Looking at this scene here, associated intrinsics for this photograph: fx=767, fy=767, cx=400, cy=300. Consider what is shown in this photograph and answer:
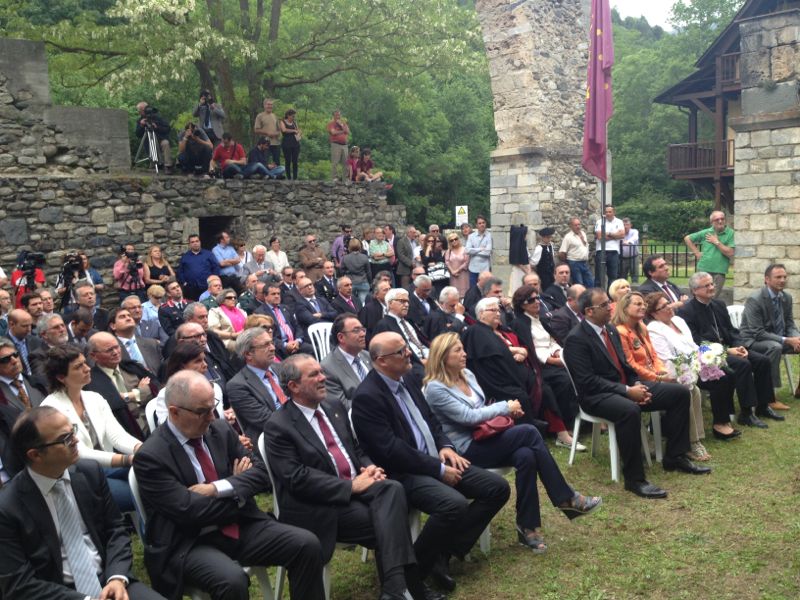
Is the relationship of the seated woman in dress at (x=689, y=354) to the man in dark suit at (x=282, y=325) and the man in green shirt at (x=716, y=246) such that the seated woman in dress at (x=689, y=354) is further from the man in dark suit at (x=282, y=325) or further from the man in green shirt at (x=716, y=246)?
the man in green shirt at (x=716, y=246)

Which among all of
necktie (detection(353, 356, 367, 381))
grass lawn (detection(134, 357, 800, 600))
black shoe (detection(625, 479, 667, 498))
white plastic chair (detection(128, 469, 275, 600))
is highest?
necktie (detection(353, 356, 367, 381))

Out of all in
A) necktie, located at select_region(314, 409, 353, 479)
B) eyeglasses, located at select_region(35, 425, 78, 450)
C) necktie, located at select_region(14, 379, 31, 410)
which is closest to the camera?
eyeglasses, located at select_region(35, 425, 78, 450)

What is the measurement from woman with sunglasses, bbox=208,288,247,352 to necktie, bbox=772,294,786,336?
5.07 metres

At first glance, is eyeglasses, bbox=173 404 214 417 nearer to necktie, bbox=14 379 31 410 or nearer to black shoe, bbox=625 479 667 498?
necktie, bbox=14 379 31 410

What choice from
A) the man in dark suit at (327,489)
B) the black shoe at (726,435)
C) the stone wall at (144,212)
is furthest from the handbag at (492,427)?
the stone wall at (144,212)

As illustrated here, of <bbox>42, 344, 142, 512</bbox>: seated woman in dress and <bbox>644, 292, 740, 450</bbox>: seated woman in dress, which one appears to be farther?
<bbox>644, 292, 740, 450</bbox>: seated woman in dress

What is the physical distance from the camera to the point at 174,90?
18.1 metres

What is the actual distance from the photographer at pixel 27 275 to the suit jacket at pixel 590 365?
5.78 meters

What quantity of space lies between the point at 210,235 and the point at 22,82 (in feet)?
12.6

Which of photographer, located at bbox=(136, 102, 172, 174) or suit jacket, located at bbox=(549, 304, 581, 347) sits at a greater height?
photographer, located at bbox=(136, 102, 172, 174)

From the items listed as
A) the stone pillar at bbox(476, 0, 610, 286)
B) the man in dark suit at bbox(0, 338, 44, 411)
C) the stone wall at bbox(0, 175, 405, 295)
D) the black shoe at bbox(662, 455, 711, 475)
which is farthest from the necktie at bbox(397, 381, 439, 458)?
the stone pillar at bbox(476, 0, 610, 286)

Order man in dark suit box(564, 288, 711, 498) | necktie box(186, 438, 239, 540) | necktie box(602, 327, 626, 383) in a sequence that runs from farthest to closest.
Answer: necktie box(602, 327, 626, 383), man in dark suit box(564, 288, 711, 498), necktie box(186, 438, 239, 540)

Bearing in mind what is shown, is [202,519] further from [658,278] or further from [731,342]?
[658,278]

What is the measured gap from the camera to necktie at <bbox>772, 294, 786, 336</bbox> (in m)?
7.39
